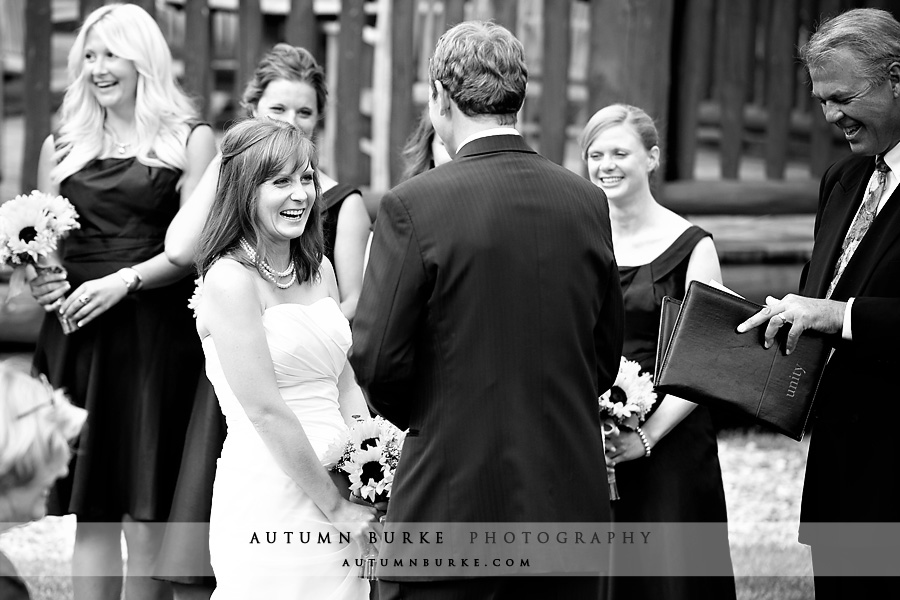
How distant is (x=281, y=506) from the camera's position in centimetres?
368

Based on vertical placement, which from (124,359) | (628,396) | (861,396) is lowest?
(124,359)

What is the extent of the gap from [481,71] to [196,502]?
7.62 feet

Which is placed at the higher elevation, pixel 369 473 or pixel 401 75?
pixel 401 75

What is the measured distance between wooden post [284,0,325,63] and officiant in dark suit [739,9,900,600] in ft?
12.9

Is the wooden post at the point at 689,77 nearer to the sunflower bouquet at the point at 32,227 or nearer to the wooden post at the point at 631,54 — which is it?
the wooden post at the point at 631,54

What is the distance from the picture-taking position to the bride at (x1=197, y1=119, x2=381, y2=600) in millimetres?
3607

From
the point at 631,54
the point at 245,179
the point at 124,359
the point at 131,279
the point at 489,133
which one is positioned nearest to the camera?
the point at 489,133

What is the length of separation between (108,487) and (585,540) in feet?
8.30

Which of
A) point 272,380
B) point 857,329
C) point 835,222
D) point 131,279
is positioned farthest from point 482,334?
point 131,279

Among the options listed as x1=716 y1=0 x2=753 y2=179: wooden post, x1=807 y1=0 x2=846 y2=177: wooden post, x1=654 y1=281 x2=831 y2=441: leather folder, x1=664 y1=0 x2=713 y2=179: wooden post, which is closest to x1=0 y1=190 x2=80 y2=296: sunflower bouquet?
x1=654 y1=281 x2=831 y2=441: leather folder

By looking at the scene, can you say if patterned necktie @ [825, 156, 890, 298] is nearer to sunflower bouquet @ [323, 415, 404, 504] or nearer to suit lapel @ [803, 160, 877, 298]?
suit lapel @ [803, 160, 877, 298]

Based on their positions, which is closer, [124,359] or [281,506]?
[281,506]

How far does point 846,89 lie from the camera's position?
3705mm

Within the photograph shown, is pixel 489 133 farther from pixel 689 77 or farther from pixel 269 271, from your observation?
pixel 689 77
